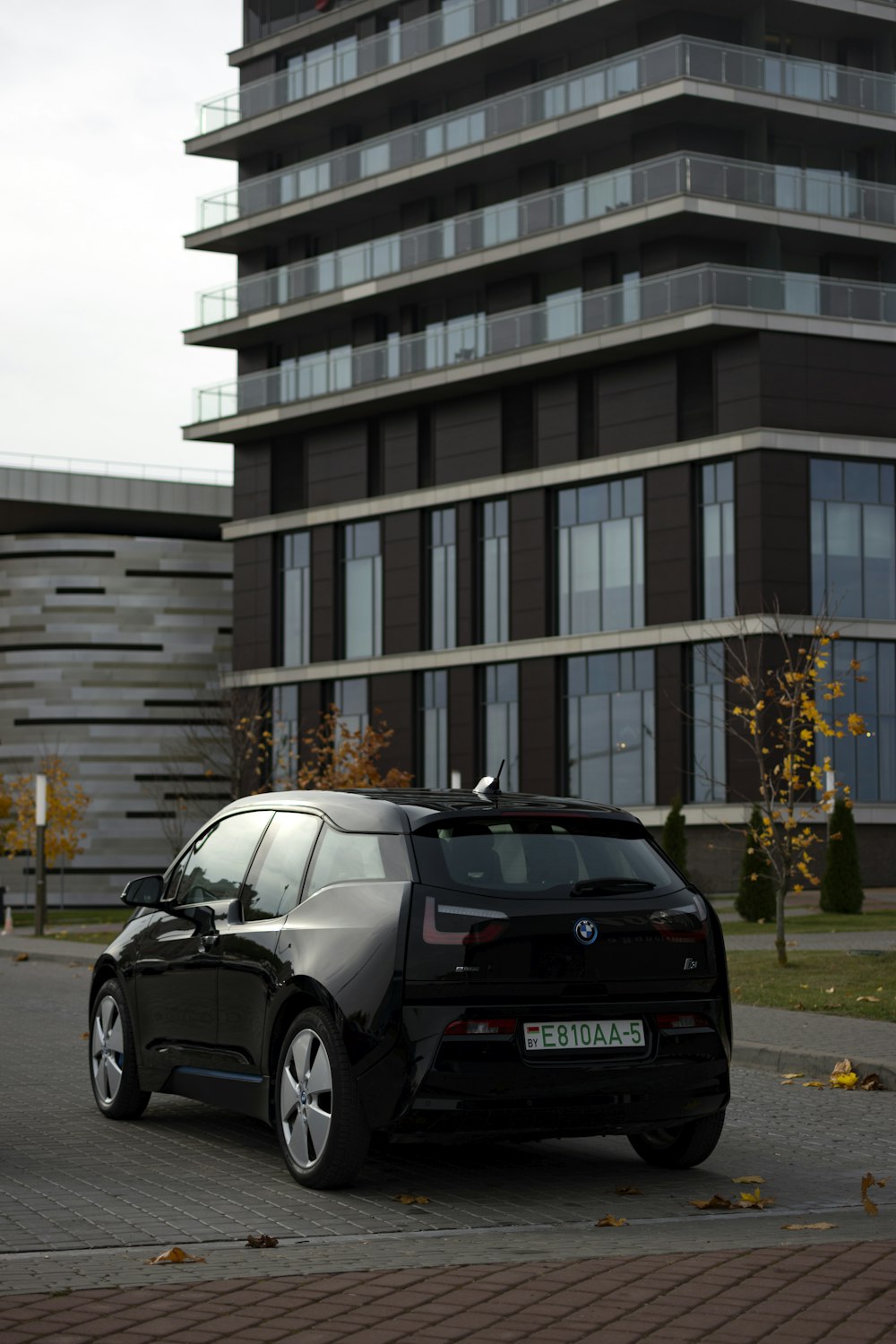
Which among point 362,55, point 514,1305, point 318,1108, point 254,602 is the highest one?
point 362,55

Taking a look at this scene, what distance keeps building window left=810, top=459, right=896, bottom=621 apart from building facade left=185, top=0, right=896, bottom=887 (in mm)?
78

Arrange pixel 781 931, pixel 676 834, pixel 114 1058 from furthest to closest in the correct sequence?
pixel 676 834, pixel 781 931, pixel 114 1058

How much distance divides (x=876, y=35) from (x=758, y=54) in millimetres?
4288

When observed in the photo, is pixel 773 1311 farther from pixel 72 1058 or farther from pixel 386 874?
pixel 72 1058

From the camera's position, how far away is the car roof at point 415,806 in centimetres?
808

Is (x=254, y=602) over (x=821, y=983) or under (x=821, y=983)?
over

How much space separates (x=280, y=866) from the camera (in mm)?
8703

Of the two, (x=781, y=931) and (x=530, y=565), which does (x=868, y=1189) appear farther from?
(x=530, y=565)

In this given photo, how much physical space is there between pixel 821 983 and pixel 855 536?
30.7 m

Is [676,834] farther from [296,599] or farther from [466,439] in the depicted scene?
[296,599]

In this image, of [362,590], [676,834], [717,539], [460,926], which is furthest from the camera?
[362,590]

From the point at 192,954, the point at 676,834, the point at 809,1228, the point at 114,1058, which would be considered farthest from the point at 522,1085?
the point at 676,834

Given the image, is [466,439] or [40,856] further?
[466,439]

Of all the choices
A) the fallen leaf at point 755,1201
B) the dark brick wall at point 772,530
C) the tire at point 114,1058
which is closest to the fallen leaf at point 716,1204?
the fallen leaf at point 755,1201
